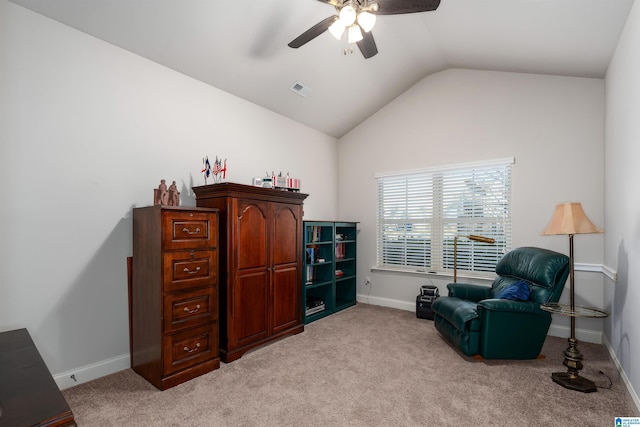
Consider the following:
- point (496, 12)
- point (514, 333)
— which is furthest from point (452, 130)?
point (514, 333)

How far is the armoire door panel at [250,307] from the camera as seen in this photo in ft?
9.86

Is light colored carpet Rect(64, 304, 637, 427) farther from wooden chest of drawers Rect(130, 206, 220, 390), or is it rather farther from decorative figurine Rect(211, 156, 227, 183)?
decorative figurine Rect(211, 156, 227, 183)

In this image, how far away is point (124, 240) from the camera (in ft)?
9.05

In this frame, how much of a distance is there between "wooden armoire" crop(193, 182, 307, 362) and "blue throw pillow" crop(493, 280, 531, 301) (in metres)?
2.12

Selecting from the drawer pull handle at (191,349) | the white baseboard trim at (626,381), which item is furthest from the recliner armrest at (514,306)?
the drawer pull handle at (191,349)

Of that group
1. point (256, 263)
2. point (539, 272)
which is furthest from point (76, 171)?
point (539, 272)

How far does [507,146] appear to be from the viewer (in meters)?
3.91

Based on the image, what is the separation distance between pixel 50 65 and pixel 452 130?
4.24 m

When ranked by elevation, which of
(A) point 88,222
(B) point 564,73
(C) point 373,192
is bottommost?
(A) point 88,222

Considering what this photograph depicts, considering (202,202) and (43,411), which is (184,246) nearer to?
(202,202)

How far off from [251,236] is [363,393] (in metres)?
1.68

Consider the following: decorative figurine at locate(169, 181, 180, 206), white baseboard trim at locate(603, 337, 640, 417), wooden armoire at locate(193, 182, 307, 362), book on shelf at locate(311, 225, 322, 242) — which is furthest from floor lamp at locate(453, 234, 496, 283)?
decorative figurine at locate(169, 181, 180, 206)

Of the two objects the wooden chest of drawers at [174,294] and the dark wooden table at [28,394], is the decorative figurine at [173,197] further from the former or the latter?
the dark wooden table at [28,394]

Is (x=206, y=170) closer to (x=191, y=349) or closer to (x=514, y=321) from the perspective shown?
(x=191, y=349)
